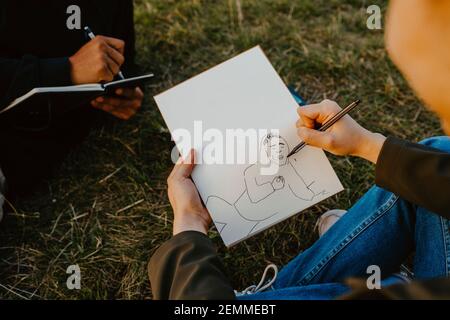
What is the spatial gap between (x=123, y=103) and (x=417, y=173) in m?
1.25

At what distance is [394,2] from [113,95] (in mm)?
1202

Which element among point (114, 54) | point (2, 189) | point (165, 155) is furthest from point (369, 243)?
point (2, 189)

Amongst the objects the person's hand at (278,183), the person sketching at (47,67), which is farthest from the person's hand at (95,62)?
the person's hand at (278,183)

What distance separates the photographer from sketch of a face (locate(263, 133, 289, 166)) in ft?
4.80

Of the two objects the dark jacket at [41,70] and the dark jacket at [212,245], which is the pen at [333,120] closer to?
the dark jacket at [212,245]

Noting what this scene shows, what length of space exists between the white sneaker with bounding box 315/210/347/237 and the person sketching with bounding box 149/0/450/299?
0.27 metres

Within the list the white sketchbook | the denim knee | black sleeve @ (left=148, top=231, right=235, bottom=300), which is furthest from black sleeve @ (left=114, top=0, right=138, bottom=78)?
the denim knee

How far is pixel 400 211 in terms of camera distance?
4.50 feet

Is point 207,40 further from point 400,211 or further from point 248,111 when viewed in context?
point 400,211

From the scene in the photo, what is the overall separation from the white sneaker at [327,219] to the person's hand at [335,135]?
0.40 metres

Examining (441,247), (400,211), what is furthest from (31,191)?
(441,247)

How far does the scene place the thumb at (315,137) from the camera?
137 centimetres

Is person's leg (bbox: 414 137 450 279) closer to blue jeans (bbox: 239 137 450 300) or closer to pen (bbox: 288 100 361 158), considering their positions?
blue jeans (bbox: 239 137 450 300)

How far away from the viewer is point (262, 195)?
144 centimetres
